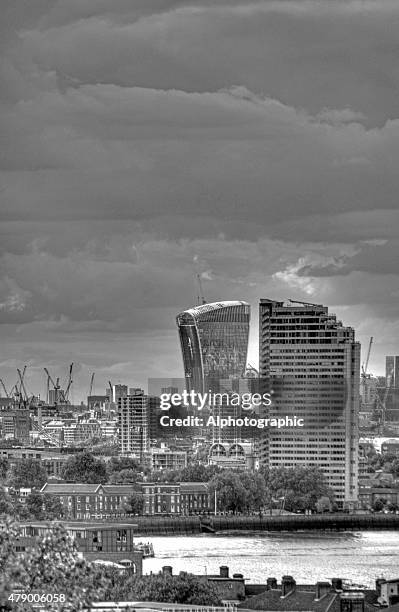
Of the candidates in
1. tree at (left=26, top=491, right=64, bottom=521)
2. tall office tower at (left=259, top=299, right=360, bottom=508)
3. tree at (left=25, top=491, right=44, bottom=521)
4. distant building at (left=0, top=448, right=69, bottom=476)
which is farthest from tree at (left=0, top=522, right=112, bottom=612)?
distant building at (left=0, top=448, right=69, bottom=476)

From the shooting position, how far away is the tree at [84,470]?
114m

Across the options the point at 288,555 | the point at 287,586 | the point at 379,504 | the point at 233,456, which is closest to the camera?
the point at 287,586

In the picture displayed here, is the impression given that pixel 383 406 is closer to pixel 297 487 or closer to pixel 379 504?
pixel 297 487

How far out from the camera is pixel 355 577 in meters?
52.8

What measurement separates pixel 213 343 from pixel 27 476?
1895 inches

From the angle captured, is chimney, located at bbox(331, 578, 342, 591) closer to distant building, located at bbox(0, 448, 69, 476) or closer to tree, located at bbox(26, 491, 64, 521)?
tree, located at bbox(26, 491, 64, 521)

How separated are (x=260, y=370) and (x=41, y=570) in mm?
110714

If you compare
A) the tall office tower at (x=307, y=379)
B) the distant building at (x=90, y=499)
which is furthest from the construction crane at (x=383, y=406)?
the distant building at (x=90, y=499)

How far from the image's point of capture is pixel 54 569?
48.0 ft

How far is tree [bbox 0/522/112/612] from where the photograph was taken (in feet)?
47.8

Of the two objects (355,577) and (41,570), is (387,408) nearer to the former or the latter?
(355,577)

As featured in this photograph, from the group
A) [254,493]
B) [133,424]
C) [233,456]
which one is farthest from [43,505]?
[133,424]

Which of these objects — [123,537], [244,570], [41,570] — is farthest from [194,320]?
[41,570]

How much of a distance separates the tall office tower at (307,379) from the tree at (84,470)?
33.5 feet
